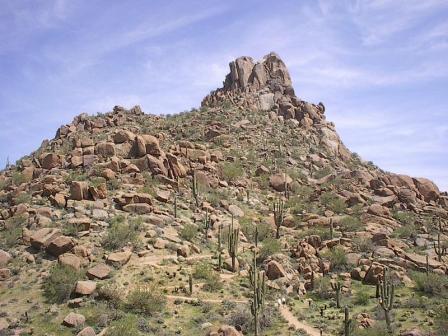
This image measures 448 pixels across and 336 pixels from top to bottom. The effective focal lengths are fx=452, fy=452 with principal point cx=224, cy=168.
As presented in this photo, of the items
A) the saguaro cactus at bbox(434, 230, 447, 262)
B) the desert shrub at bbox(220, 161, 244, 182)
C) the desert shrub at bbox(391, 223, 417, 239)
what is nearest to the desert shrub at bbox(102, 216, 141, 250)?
the desert shrub at bbox(220, 161, 244, 182)

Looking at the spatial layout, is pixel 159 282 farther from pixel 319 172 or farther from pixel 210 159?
pixel 319 172

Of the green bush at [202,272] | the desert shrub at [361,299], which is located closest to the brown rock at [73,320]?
the green bush at [202,272]

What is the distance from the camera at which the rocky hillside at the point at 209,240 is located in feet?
68.4

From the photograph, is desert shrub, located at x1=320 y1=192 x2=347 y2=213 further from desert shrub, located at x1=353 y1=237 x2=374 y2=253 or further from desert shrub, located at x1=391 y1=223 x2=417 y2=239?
desert shrub, located at x1=353 y1=237 x2=374 y2=253

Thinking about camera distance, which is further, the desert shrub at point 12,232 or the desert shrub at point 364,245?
the desert shrub at point 364,245

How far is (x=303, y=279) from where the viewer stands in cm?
2775

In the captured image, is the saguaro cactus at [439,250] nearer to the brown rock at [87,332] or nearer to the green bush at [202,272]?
the green bush at [202,272]

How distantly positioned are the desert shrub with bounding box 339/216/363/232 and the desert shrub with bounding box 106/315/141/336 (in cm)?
2070

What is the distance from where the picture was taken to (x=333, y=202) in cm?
4053

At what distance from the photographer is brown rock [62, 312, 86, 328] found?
18797 millimetres

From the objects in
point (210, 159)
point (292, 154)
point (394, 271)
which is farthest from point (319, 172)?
point (394, 271)

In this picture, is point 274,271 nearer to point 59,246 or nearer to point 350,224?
point 350,224

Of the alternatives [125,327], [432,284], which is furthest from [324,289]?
[125,327]

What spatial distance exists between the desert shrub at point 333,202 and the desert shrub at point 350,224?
325cm
